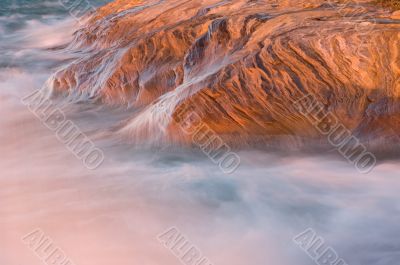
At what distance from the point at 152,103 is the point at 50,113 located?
1.69m

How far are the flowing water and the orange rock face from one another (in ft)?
1.07

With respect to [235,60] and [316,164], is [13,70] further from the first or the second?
[316,164]

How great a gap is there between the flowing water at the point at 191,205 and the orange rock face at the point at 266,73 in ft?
1.07

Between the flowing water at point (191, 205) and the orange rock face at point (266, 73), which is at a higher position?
the orange rock face at point (266, 73)

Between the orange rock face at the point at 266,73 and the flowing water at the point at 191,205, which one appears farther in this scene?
the orange rock face at the point at 266,73

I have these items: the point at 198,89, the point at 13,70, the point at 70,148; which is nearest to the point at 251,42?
the point at 198,89

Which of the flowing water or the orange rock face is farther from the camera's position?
the orange rock face

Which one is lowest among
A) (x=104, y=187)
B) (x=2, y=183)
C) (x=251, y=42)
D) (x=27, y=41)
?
(x=2, y=183)

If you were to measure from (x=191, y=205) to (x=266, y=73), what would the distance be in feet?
5.54

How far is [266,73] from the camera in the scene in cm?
585

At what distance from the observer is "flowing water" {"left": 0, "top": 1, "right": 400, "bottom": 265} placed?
4.20m

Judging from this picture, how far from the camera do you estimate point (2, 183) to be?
5562 mm

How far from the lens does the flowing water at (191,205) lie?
4203mm

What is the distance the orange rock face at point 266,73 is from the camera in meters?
5.56
